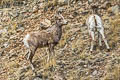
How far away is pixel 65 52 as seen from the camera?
982 centimetres

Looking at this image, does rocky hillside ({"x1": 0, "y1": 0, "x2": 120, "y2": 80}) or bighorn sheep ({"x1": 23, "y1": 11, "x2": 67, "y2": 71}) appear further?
bighorn sheep ({"x1": 23, "y1": 11, "x2": 67, "y2": 71})

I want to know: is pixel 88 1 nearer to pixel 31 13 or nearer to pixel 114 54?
pixel 31 13

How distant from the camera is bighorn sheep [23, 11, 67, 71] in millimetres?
8789

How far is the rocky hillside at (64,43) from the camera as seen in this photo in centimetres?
857

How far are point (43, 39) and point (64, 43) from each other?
1.56m

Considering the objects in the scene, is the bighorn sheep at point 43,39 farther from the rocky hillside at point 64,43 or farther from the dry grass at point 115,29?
the dry grass at point 115,29

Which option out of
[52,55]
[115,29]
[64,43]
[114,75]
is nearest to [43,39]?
[52,55]

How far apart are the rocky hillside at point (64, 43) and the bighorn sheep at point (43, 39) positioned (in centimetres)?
54

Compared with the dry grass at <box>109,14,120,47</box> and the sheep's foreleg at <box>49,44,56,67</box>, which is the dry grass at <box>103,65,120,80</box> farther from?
the sheep's foreleg at <box>49,44,56,67</box>

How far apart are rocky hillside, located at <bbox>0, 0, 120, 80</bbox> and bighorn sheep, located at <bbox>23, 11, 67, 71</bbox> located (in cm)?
54

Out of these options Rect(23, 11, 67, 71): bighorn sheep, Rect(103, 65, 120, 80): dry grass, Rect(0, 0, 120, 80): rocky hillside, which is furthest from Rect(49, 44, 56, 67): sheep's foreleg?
Rect(103, 65, 120, 80): dry grass

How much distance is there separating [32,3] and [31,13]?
0.77m

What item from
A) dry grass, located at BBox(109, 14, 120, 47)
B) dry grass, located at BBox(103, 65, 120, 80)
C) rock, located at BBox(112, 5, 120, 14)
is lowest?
dry grass, located at BBox(103, 65, 120, 80)

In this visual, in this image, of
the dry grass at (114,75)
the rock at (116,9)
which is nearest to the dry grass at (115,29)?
the rock at (116,9)
